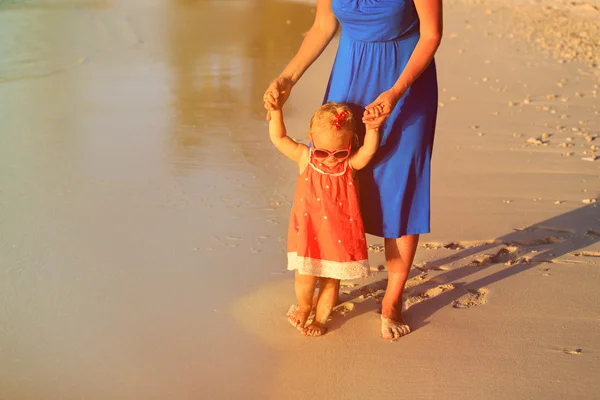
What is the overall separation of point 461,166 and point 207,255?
225 cm

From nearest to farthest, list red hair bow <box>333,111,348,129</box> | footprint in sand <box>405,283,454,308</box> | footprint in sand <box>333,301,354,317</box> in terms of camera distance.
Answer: red hair bow <box>333,111,348,129</box>, footprint in sand <box>333,301,354,317</box>, footprint in sand <box>405,283,454,308</box>

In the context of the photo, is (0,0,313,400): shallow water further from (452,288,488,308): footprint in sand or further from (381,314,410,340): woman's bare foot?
(452,288,488,308): footprint in sand

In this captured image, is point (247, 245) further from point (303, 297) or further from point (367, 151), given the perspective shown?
point (367, 151)

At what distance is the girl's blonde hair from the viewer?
316 centimetres

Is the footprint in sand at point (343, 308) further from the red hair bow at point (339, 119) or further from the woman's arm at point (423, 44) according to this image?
the woman's arm at point (423, 44)

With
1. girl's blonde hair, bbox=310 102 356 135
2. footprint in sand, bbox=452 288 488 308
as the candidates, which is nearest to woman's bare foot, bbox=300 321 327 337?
footprint in sand, bbox=452 288 488 308

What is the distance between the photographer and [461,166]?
564 centimetres

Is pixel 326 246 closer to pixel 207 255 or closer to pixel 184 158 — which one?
pixel 207 255

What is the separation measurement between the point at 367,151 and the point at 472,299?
109cm

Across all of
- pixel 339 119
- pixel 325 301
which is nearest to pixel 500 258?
pixel 325 301

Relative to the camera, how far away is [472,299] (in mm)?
3812

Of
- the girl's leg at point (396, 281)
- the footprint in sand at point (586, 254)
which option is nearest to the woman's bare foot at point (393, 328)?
the girl's leg at point (396, 281)

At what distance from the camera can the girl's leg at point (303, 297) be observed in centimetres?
337

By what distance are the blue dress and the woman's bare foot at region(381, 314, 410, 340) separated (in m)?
0.39
